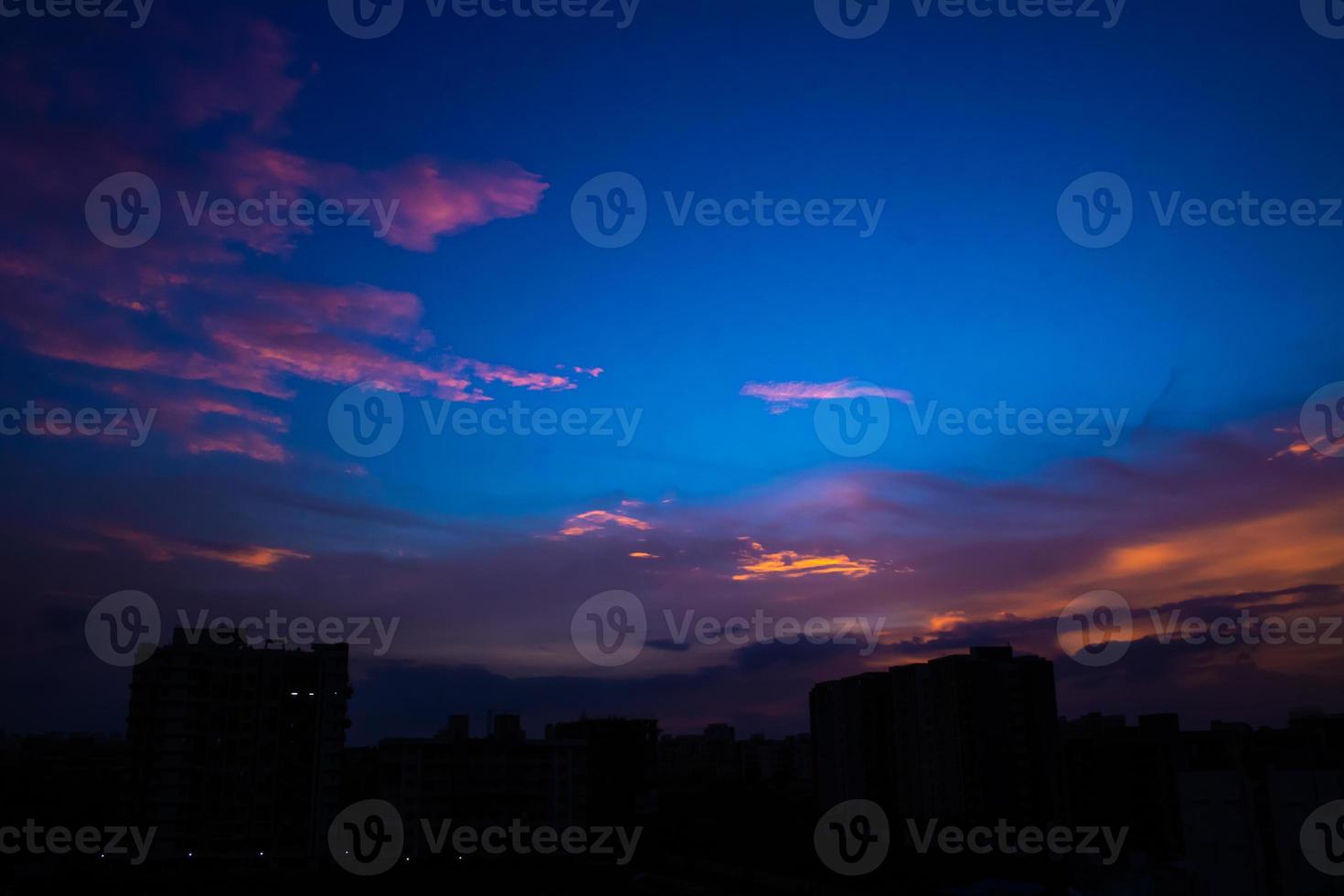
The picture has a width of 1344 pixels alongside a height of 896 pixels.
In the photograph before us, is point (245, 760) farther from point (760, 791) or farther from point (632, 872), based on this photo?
point (760, 791)

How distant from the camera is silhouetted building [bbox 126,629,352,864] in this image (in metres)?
49.1

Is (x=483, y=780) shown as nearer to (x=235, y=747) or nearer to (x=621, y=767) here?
(x=235, y=747)

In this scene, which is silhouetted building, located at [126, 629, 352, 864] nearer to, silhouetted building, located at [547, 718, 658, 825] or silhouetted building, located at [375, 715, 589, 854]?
silhouetted building, located at [375, 715, 589, 854]

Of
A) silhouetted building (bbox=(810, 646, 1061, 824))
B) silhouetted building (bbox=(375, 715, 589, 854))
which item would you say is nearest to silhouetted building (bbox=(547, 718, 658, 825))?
silhouetted building (bbox=(375, 715, 589, 854))

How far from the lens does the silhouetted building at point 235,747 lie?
1933 inches

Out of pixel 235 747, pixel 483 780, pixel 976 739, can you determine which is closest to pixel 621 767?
pixel 483 780

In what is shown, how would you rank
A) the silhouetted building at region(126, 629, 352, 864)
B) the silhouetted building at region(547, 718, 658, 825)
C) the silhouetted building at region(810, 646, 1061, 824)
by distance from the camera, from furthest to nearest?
1. the silhouetted building at region(547, 718, 658, 825)
2. the silhouetted building at region(810, 646, 1061, 824)
3. the silhouetted building at region(126, 629, 352, 864)

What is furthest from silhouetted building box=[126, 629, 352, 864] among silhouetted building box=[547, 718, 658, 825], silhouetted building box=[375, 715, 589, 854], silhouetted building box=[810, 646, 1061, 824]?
silhouetted building box=[810, 646, 1061, 824]

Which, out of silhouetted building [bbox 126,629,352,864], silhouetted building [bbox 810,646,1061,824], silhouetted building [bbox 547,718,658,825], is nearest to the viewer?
silhouetted building [bbox 126,629,352,864]

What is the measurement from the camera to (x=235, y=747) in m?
50.9

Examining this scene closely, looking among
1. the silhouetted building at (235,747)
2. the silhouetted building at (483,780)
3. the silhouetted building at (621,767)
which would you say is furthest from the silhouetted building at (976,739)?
the silhouetted building at (235,747)

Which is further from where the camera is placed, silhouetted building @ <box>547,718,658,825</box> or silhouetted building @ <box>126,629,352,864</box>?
silhouetted building @ <box>547,718,658,825</box>

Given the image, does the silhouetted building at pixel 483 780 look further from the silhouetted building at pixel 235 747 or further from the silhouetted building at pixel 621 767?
the silhouetted building at pixel 621 767

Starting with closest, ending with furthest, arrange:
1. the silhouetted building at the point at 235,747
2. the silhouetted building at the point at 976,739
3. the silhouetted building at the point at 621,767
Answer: the silhouetted building at the point at 235,747 → the silhouetted building at the point at 976,739 → the silhouetted building at the point at 621,767
